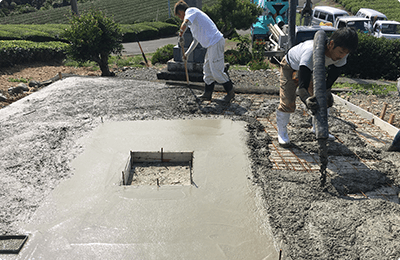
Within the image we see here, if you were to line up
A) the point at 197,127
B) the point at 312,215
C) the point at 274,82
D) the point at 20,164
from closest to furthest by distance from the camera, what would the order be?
the point at 312,215 → the point at 20,164 → the point at 197,127 → the point at 274,82

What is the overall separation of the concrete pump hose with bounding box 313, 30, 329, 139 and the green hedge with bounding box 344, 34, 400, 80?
6.92 m

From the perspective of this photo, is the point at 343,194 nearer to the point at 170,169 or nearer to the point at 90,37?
the point at 170,169

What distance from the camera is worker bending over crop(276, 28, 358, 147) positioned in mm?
3113

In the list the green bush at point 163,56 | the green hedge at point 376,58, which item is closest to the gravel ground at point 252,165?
the green hedge at point 376,58

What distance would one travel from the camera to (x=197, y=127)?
452 centimetres

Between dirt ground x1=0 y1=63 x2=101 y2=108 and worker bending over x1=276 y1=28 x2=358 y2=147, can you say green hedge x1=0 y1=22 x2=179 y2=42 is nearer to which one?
dirt ground x1=0 y1=63 x2=101 y2=108

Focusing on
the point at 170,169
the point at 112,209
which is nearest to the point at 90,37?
the point at 170,169

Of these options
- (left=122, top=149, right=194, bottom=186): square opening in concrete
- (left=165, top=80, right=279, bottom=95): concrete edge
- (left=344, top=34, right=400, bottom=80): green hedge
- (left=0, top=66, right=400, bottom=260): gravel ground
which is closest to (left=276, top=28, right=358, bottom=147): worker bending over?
(left=0, top=66, right=400, bottom=260): gravel ground

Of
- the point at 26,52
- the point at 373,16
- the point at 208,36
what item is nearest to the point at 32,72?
the point at 26,52

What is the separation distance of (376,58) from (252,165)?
25.8 feet

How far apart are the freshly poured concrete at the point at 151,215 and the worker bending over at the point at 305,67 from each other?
0.79 meters

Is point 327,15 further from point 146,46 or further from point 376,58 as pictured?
point 146,46

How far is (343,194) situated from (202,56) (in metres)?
4.63

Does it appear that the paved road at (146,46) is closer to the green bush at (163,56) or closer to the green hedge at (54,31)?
the green hedge at (54,31)
